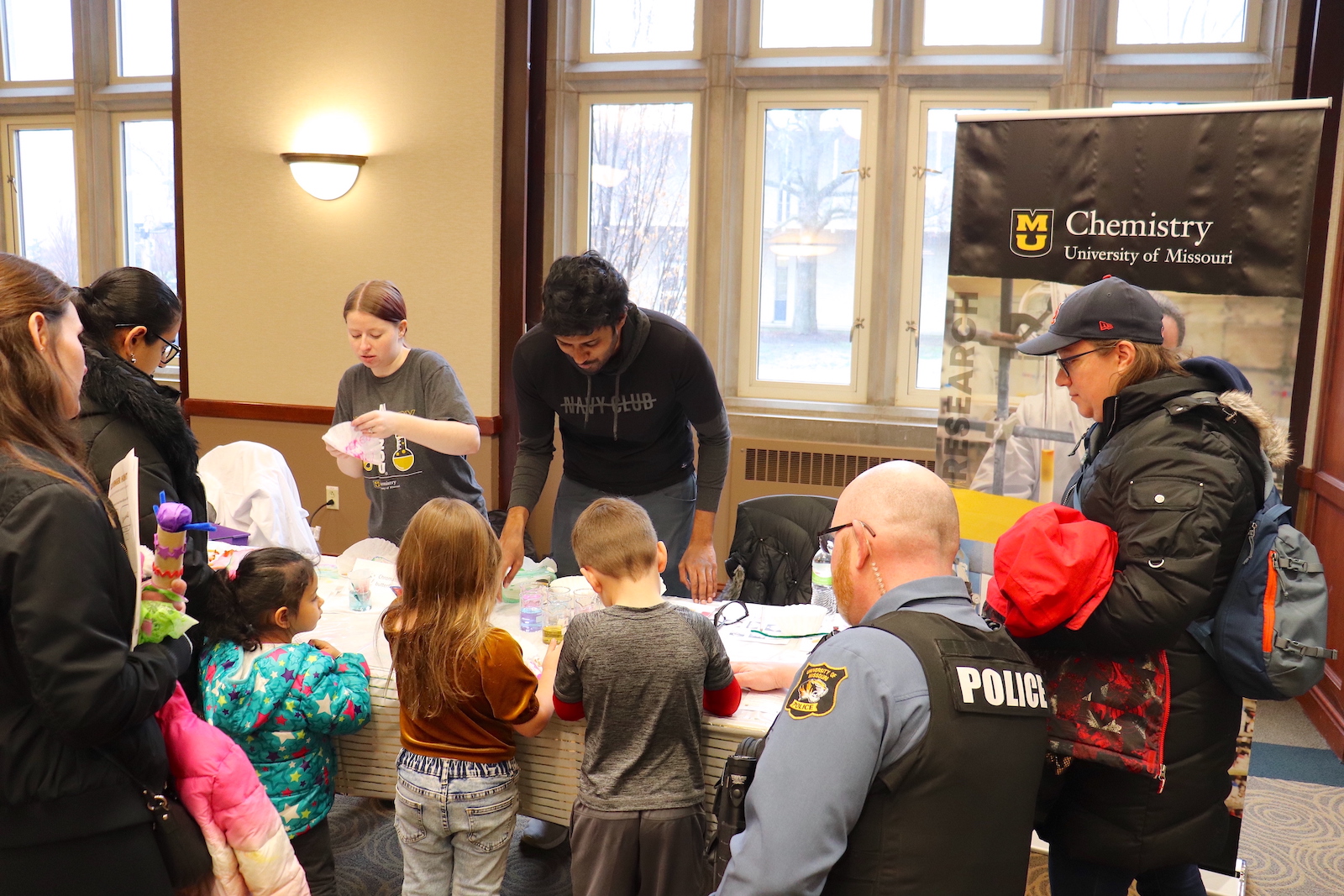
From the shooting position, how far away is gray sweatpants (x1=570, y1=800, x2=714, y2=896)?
1.96 meters

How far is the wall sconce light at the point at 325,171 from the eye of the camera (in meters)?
4.81

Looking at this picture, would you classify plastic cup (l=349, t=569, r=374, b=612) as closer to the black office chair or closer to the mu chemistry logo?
the black office chair

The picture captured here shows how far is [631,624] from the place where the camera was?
194 cm

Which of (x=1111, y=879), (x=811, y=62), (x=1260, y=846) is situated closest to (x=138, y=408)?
(x=1111, y=879)

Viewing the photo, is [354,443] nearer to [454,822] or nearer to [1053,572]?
[454,822]

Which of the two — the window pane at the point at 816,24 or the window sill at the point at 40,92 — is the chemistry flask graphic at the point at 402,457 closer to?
the window pane at the point at 816,24

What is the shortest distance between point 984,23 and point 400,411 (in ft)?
10.7

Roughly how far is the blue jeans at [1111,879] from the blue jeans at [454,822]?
42.1 inches

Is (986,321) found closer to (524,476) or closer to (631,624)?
(524,476)

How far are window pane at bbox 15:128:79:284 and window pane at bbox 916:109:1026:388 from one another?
15.7 ft

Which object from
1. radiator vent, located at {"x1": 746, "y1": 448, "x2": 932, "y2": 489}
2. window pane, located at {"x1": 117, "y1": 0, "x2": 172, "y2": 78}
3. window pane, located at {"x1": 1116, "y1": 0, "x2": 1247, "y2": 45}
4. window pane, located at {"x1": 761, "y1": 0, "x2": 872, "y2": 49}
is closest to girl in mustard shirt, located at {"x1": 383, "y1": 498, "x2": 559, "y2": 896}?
radiator vent, located at {"x1": 746, "y1": 448, "x2": 932, "y2": 489}

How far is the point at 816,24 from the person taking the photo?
4.78 m

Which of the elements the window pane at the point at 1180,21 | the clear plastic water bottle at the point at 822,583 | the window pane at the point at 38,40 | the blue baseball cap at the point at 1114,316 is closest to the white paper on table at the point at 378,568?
the clear plastic water bottle at the point at 822,583

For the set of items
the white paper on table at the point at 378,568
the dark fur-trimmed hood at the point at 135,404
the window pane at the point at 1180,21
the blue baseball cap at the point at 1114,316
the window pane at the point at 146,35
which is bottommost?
the white paper on table at the point at 378,568
